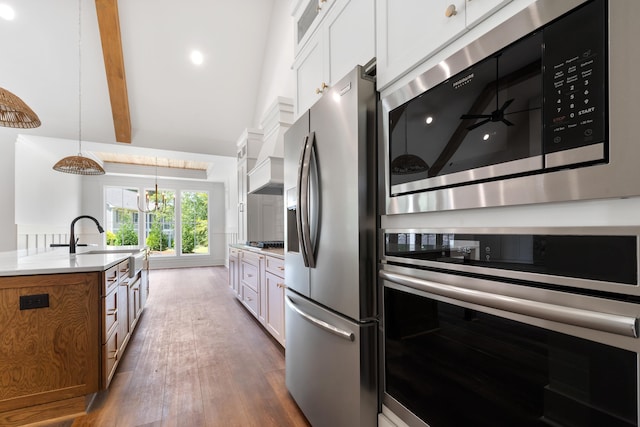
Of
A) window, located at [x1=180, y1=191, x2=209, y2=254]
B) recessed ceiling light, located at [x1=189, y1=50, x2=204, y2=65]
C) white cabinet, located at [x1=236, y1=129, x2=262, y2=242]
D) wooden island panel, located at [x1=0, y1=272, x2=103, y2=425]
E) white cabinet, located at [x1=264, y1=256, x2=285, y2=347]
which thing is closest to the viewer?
wooden island panel, located at [x1=0, y1=272, x2=103, y2=425]

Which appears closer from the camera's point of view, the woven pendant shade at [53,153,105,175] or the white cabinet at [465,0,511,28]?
the white cabinet at [465,0,511,28]

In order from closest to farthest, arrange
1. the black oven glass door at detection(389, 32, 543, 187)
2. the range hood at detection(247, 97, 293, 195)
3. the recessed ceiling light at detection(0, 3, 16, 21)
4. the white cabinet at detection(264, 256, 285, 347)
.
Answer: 1. the black oven glass door at detection(389, 32, 543, 187)
2. the white cabinet at detection(264, 256, 285, 347)
3. the range hood at detection(247, 97, 293, 195)
4. the recessed ceiling light at detection(0, 3, 16, 21)

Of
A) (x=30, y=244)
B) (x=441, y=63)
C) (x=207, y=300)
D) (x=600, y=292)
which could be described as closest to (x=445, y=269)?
(x=600, y=292)

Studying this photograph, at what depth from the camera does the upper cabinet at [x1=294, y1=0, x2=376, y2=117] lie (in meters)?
1.37

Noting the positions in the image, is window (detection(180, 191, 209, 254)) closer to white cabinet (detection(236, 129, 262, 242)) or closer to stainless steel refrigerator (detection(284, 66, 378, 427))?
white cabinet (detection(236, 129, 262, 242))

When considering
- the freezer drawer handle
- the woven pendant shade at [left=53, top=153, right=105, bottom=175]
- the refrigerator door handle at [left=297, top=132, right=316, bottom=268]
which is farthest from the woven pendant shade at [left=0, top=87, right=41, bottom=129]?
the freezer drawer handle

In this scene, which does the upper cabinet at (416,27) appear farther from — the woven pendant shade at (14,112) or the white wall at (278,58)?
the white wall at (278,58)

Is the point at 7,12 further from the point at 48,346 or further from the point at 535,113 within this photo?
the point at 535,113

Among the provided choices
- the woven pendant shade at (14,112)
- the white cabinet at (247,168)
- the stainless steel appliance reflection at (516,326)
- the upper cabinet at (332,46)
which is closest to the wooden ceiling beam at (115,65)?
the white cabinet at (247,168)

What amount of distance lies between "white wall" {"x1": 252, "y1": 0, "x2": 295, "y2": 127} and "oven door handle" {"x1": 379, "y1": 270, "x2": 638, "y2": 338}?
3.33 metres

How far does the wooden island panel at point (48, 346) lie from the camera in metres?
1.68

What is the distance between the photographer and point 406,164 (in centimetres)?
111

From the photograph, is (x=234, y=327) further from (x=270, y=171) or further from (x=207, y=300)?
(x=270, y=171)

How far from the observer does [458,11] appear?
2.94 ft
